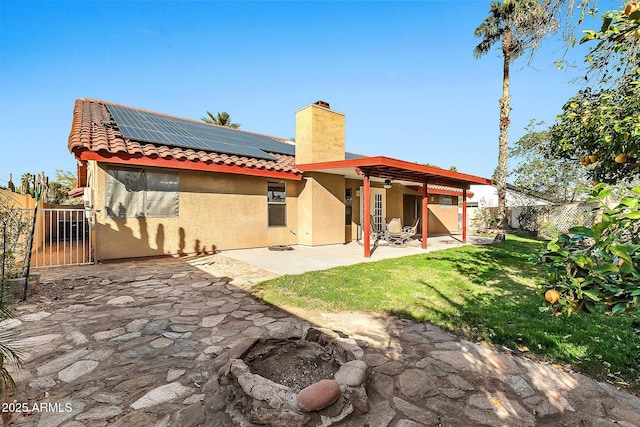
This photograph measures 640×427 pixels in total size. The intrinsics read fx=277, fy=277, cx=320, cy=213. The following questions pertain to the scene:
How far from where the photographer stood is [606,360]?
2953 mm

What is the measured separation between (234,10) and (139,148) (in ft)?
21.2

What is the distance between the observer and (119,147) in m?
7.28

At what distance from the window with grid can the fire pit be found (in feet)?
22.7

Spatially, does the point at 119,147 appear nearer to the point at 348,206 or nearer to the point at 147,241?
the point at 147,241

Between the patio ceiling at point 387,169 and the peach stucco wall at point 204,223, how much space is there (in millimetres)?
1890

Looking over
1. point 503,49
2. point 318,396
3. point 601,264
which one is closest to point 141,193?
point 318,396

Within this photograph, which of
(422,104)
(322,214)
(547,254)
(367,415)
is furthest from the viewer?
(422,104)

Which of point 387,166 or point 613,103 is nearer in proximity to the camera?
Answer: point 613,103

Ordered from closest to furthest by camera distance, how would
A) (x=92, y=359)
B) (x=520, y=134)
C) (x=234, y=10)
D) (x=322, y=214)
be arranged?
1. (x=92, y=359)
2. (x=234, y=10)
3. (x=322, y=214)
4. (x=520, y=134)

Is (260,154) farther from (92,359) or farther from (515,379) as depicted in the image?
(515,379)

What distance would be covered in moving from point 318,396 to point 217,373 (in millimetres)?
1167

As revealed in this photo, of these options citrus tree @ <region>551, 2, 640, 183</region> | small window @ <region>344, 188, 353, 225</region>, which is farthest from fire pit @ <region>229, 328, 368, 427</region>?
small window @ <region>344, 188, 353, 225</region>

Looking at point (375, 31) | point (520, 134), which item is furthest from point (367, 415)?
point (520, 134)

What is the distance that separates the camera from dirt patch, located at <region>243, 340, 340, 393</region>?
95.9 inches
